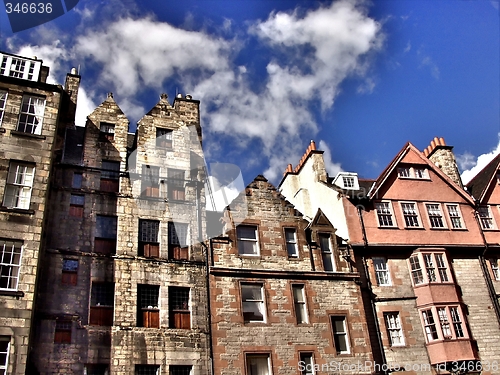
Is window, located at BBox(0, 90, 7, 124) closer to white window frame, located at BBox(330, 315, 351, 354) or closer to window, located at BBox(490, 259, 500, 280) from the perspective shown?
white window frame, located at BBox(330, 315, 351, 354)

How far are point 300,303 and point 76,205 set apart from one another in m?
12.3

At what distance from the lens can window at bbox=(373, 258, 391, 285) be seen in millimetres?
29125

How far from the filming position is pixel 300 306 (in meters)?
26.2

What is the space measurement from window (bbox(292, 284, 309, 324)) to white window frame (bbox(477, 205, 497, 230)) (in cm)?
1430

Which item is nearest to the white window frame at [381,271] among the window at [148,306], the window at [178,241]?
the window at [178,241]

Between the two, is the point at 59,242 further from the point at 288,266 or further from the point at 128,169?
the point at 288,266

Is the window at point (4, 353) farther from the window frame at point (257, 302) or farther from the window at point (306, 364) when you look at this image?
the window at point (306, 364)

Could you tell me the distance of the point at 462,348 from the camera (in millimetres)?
26844

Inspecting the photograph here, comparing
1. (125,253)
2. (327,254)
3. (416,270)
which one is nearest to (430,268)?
(416,270)

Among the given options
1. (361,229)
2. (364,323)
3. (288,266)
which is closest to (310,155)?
(361,229)

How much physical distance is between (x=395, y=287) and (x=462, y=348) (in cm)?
456

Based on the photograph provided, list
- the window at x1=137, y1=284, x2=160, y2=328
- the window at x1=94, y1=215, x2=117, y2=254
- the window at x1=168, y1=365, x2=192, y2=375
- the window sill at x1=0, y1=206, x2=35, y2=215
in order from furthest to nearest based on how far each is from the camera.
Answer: the window at x1=94, y1=215, x2=117, y2=254
the window at x1=137, y1=284, x2=160, y2=328
the window at x1=168, y1=365, x2=192, y2=375
the window sill at x1=0, y1=206, x2=35, y2=215

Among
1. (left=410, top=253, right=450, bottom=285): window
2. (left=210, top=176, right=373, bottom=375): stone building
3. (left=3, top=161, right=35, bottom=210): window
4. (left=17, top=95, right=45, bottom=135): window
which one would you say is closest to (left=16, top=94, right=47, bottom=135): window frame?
(left=17, top=95, right=45, bottom=135): window

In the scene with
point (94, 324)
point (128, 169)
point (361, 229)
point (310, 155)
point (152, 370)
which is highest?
point (310, 155)
